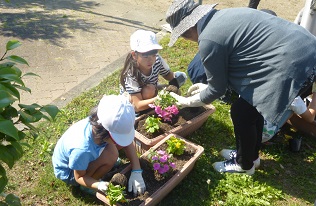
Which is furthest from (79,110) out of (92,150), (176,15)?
(176,15)

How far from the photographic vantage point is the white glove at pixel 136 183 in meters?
2.58

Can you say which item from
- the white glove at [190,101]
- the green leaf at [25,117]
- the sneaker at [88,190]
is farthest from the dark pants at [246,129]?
the green leaf at [25,117]

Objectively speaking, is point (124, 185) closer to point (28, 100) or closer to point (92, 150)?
point (92, 150)

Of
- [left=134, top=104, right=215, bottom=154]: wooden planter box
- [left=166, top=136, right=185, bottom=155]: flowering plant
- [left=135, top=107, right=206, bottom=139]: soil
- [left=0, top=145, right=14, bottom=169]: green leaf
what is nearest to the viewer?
[left=0, top=145, right=14, bottom=169]: green leaf

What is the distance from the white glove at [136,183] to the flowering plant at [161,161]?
6.2 inches

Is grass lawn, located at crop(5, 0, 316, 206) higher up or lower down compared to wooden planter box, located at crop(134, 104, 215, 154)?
lower down

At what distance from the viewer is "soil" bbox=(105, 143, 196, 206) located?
256cm

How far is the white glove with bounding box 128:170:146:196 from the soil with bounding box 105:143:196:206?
38mm

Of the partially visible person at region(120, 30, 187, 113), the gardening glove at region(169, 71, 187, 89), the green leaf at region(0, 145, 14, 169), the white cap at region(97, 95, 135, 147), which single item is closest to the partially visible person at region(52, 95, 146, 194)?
the white cap at region(97, 95, 135, 147)

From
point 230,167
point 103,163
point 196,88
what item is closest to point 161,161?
point 103,163

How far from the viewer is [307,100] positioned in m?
3.62

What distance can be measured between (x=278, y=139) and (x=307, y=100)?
502 millimetres

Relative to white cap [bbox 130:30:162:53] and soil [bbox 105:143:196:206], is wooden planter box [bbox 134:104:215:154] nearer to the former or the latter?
soil [bbox 105:143:196:206]

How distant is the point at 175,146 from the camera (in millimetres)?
2934
